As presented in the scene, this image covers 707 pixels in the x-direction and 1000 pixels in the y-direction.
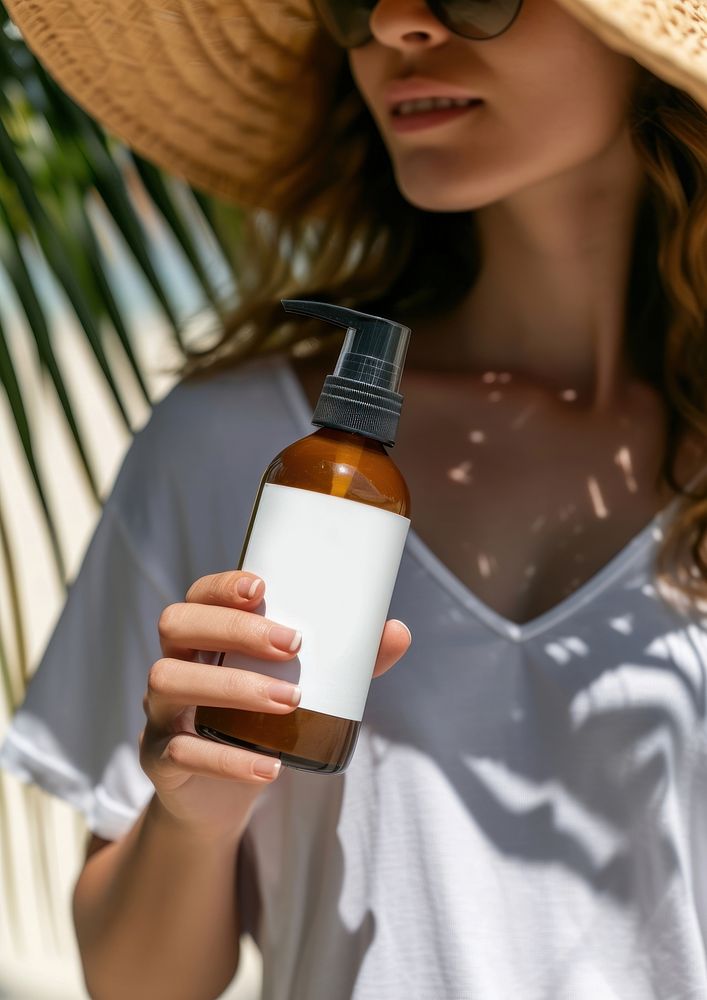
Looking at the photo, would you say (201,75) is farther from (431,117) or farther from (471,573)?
(471,573)

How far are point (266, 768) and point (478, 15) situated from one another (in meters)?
0.55

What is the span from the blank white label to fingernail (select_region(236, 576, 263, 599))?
1 cm

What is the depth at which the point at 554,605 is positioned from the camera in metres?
0.93

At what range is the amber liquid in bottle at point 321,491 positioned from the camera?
0.62 m

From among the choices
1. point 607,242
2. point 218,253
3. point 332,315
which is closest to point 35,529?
point 218,253

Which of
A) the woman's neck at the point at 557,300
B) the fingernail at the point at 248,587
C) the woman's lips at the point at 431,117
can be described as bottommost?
the woman's neck at the point at 557,300

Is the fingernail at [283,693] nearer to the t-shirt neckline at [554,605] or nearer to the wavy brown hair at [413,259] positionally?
the t-shirt neckline at [554,605]

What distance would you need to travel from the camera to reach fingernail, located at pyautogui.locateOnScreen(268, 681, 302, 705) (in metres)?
0.60

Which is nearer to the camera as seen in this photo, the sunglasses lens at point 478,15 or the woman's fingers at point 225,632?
the woman's fingers at point 225,632

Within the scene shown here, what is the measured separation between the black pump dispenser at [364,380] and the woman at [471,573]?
140mm

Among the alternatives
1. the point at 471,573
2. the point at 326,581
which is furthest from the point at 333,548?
the point at 471,573

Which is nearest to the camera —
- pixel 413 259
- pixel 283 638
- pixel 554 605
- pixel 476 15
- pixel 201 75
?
pixel 283 638


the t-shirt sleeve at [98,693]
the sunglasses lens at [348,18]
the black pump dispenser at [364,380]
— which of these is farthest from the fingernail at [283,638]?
the sunglasses lens at [348,18]

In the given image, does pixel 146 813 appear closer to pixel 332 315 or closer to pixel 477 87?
pixel 332 315
